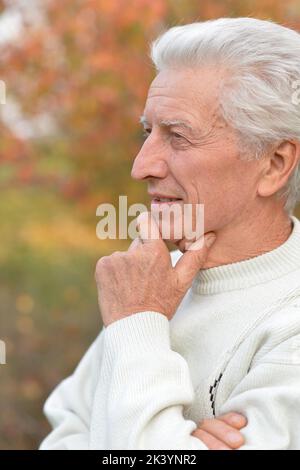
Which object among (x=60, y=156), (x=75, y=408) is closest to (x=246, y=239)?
(x=75, y=408)

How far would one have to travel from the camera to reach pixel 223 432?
1648 millimetres

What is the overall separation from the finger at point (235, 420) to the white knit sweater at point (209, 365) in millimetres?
14

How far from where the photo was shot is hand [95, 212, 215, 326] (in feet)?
6.03

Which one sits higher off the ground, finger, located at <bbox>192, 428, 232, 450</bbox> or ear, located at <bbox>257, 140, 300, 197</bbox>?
ear, located at <bbox>257, 140, 300, 197</bbox>

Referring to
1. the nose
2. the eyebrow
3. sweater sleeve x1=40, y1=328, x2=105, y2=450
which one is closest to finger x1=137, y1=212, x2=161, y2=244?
the nose

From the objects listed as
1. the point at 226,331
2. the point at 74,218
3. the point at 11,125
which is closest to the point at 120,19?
the point at 11,125

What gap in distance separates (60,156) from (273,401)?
369cm

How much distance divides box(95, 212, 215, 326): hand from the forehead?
0.86ft

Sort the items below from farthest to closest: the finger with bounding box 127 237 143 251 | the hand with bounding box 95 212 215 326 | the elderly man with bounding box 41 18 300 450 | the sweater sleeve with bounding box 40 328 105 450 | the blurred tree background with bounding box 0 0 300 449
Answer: the blurred tree background with bounding box 0 0 300 449
the sweater sleeve with bounding box 40 328 105 450
the finger with bounding box 127 237 143 251
the hand with bounding box 95 212 215 326
the elderly man with bounding box 41 18 300 450

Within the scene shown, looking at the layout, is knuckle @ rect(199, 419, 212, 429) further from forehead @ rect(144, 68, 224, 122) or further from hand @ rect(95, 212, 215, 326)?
forehead @ rect(144, 68, 224, 122)

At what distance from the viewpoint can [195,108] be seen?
1.87m

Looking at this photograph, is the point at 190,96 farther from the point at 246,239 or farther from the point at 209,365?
the point at 209,365

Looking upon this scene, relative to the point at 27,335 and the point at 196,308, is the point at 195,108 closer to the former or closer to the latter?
the point at 196,308

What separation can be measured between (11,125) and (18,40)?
1.71 ft
